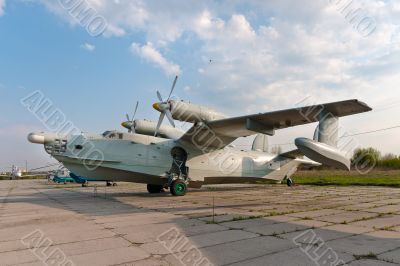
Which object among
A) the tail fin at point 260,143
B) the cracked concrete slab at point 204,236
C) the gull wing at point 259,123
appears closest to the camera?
the cracked concrete slab at point 204,236

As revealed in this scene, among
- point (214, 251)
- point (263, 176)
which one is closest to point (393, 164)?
point (263, 176)

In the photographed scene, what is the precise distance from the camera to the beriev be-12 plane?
1114 cm

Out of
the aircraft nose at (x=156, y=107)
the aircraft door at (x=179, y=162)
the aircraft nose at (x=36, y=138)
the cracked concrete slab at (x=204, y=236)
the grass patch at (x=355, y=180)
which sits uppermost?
the aircraft nose at (x=156, y=107)

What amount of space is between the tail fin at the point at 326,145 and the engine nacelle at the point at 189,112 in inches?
211

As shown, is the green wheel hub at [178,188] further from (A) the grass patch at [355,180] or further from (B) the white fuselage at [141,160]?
(A) the grass patch at [355,180]

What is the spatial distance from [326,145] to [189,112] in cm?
642

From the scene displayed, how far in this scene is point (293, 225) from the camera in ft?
24.9

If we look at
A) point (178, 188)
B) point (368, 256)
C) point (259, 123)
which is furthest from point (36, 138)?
point (368, 256)

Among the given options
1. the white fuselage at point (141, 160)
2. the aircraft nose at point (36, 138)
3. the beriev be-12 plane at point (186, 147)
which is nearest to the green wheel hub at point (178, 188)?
the beriev be-12 plane at point (186, 147)

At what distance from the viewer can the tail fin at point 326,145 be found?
10047mm

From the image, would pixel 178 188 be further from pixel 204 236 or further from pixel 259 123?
pixel 204 236

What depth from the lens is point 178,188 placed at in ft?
53.4

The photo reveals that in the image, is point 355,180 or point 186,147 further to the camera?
point 355,180

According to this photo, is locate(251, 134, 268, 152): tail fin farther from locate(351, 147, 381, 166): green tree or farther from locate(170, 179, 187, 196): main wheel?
locate(351, 147, 381, 166): green tree
